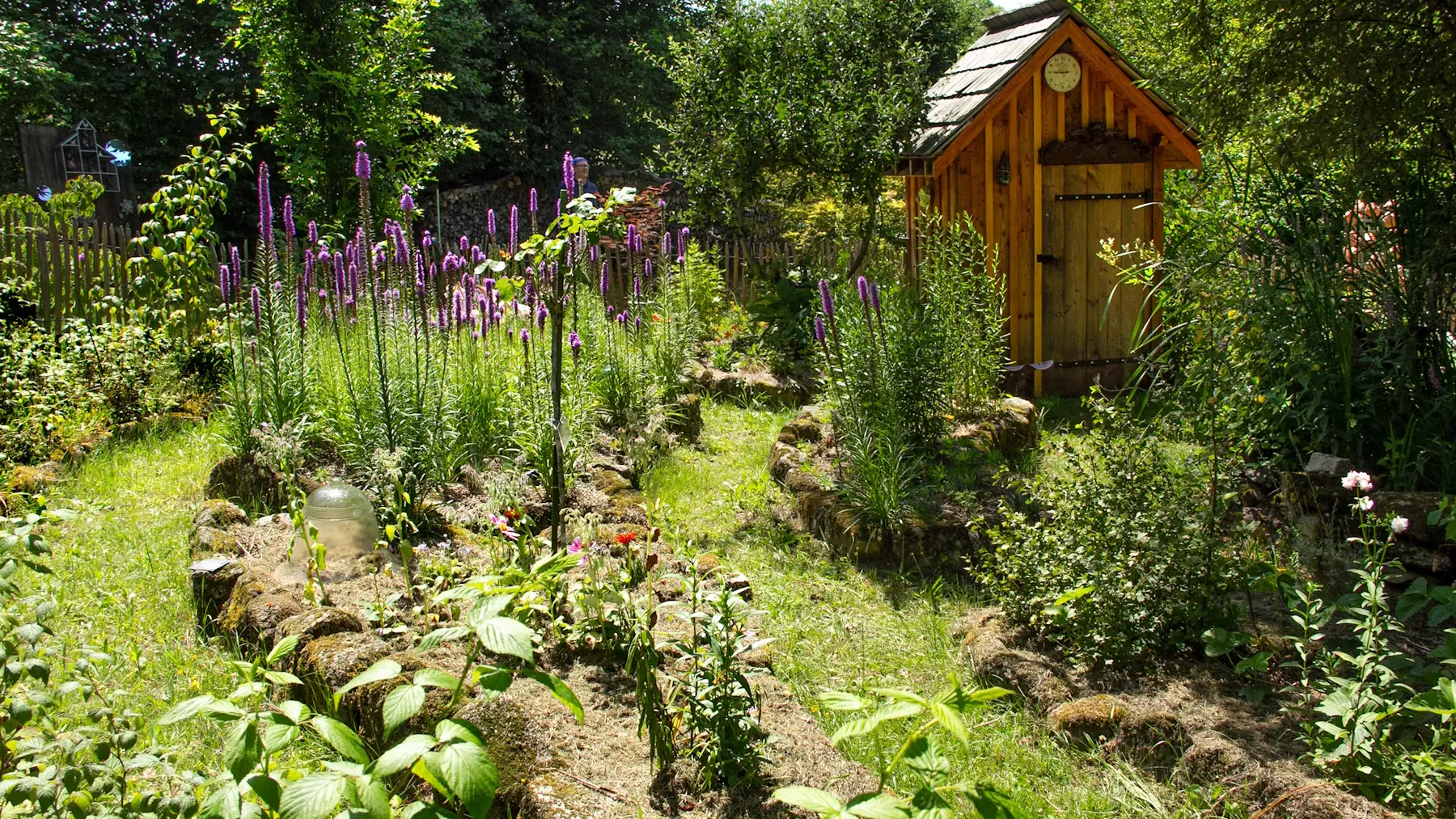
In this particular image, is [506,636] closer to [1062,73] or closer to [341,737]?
[341,737]

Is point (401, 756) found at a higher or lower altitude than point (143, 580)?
higher

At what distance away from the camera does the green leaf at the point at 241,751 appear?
1466mm

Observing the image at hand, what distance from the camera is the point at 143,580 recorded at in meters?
4.12

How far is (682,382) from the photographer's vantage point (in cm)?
737

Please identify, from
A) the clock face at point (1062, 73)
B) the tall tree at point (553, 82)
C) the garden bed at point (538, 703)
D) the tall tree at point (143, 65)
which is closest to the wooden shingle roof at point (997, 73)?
the clock face at point (1062, 73)

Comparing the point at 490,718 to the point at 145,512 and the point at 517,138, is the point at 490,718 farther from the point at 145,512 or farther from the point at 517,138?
the point at 517,138

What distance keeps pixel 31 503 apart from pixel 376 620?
2.79 m

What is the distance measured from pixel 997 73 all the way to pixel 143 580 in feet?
23.3

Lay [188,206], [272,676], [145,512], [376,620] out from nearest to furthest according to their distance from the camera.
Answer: [272,676] < [376,620] < [145,512] < [188,206]

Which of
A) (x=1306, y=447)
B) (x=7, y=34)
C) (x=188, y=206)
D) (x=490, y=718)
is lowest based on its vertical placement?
(x=490, y=718)

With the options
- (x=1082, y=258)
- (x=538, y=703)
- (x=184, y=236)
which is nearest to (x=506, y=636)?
(x=538, y=703)

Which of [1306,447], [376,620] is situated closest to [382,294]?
[376,620]

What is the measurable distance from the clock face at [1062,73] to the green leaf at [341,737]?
815 cm

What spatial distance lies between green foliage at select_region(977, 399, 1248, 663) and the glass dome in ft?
8.08
